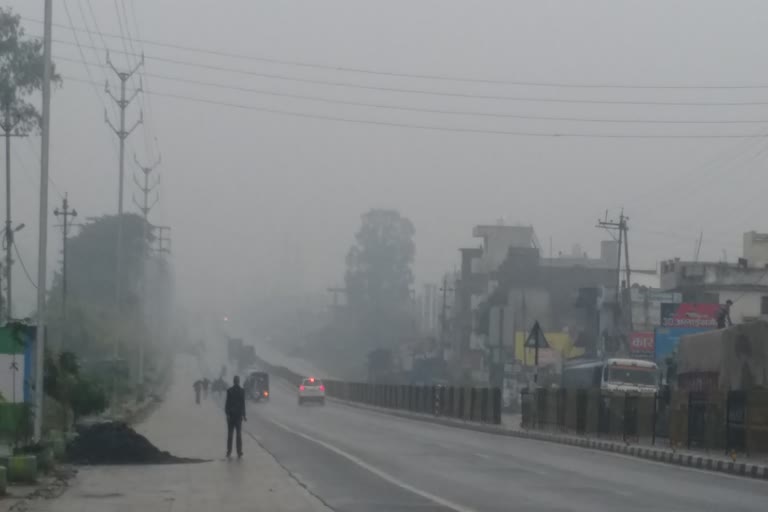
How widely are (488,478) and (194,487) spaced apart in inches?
219

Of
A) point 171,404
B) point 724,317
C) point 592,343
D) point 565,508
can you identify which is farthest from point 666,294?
point 565,508

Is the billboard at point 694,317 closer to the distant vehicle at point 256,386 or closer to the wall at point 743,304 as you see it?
the wall at point 743,304

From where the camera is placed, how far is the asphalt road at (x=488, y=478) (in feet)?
59.9

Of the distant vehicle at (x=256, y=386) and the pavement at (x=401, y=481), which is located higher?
the pavement at (x=401, y=481)

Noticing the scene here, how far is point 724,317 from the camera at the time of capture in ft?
170

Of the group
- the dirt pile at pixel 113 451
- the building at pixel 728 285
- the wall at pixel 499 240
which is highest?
the wall at pixel 499 240

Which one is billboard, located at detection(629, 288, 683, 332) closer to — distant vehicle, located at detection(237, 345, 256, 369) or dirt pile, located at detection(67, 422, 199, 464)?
dirt pile, located at detection(67, 422, 199, 464)

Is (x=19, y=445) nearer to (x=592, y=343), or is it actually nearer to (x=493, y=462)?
(x=493, y=462)

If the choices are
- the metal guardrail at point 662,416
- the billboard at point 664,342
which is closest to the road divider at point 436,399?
the metal guardrail at point 662,416

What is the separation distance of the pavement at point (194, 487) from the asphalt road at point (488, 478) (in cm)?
53

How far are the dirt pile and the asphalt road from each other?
2.82 metres

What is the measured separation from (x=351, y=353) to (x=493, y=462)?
12216 centimetres

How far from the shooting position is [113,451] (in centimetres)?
2653

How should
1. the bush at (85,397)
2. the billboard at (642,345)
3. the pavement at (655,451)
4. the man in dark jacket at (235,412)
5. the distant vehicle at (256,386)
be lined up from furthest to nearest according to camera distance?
the distant vehicle at (256,386) < the billboard at (642,345) < the bush at (85,397) < the man in dark jacket at (235,412) < the pavement at (655,451)
